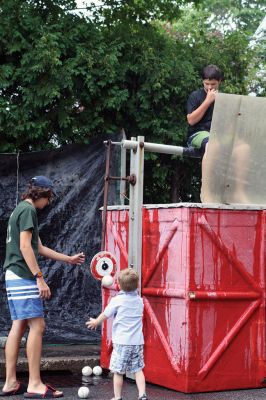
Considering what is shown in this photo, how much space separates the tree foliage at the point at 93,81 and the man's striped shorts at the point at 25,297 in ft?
11.7

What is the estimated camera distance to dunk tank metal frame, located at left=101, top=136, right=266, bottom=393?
6.16 metres

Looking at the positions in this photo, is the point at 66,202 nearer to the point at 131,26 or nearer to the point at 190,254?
the point at 190,254

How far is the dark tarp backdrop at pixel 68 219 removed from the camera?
26.6 feet

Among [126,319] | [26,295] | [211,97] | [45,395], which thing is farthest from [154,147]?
[45,395]

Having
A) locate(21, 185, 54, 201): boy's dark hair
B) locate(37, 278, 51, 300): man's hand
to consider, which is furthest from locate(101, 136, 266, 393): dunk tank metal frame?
locate(37, 278, 51, 300): man's hand

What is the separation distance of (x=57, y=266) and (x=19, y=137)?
216 centimetres

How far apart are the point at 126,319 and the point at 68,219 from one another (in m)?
2.52

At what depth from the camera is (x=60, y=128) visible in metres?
9.58

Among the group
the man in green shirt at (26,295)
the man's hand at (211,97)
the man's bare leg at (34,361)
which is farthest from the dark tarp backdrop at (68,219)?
the man's bare leg at (34,361)

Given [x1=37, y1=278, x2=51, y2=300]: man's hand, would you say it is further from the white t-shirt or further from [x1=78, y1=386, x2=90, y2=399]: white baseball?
[x1=78, y1=386, x2=90, y2=399]: white baseball

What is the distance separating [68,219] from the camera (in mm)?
8156

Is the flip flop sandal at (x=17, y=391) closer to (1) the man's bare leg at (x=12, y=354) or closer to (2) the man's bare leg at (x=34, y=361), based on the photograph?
(1) the man's bare leg at (x=12, y=354)

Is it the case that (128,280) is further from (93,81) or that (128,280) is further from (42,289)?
(93,81)

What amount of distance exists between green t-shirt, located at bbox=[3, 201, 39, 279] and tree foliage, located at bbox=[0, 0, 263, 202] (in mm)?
3291
